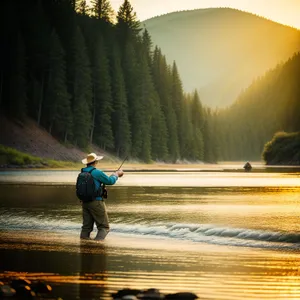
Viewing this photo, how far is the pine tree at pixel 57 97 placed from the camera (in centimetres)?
9006

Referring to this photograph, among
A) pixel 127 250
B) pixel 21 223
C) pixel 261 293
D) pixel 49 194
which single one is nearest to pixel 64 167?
pixel 49 194

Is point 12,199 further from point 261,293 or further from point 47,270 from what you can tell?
point 261,293

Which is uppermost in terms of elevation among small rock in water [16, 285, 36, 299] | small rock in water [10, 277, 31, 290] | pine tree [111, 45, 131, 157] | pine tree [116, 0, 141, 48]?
pine tree [116, 0, 141, 48]

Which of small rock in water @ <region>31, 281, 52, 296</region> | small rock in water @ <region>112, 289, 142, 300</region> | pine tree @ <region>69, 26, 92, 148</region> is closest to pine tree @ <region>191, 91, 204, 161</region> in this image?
pine tree @ <region>69, 26, 92, 148</region>

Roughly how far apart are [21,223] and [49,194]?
1353 centimetres

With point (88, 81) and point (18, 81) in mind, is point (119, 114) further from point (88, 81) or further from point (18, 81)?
point (18, 81)

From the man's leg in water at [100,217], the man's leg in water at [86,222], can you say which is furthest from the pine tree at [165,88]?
the man's leg in water at [100,217]

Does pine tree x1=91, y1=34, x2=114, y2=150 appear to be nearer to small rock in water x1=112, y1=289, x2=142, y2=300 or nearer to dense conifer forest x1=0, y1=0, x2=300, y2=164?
dense conifer forest x1=0, y1=0, x2=300, y2=164

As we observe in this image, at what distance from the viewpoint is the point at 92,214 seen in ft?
57.7

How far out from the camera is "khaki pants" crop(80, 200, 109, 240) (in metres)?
17.5

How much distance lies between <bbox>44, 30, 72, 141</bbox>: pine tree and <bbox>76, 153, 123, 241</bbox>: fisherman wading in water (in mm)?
71487

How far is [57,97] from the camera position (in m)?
90.9

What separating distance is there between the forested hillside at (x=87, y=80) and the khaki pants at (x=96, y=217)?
224ft

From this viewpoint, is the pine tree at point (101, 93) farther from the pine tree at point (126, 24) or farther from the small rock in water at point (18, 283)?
the small rock in water at point (18, 283)
